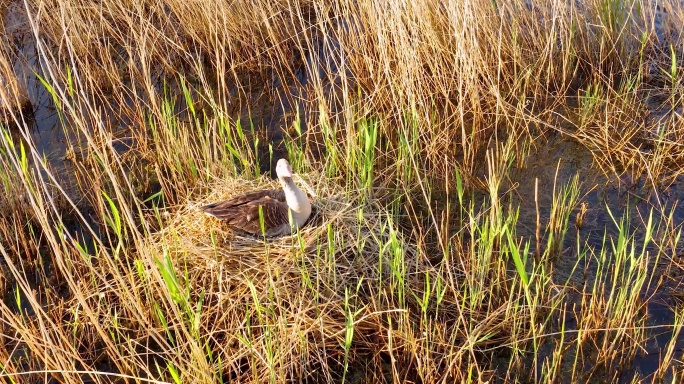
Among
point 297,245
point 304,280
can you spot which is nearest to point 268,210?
point 297,245

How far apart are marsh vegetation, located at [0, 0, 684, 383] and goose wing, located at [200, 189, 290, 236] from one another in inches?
4.4

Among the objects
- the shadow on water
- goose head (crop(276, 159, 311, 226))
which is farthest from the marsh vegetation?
goose head (crop(276, 159, 311, 226))

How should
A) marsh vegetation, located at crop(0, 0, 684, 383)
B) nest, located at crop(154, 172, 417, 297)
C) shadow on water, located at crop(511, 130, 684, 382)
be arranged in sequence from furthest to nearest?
nest, located at crop(154, 172, 417, 297)
shadow on water, located at crop(511, 130, 684, 382)
marsh vegetation, located at crop(0, 0, 684, 383)

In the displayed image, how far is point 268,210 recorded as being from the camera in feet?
11.2

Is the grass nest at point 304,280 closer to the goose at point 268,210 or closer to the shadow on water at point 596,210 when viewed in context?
the goose at point 268,210

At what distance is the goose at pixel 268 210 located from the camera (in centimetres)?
337

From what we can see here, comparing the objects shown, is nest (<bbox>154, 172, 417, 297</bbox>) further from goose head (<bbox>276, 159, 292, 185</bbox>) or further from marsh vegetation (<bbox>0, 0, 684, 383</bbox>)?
goose head (<bbox>276, 159, 292, 185</bbox>)

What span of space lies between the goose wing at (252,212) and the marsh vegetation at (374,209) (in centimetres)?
11

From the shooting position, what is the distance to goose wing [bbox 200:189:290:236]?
342 centimetres

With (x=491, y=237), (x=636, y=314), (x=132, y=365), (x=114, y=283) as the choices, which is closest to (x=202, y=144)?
(x=114, y=283)

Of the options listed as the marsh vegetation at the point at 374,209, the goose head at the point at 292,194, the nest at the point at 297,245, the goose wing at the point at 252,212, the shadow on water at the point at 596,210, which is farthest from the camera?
the goose wing at the point at 252,212

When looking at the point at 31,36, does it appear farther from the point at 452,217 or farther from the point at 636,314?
the point at 636,314

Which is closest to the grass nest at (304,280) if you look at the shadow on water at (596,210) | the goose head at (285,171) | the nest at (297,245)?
the nest at (297,245)

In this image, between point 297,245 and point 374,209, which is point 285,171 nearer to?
point 297,245
